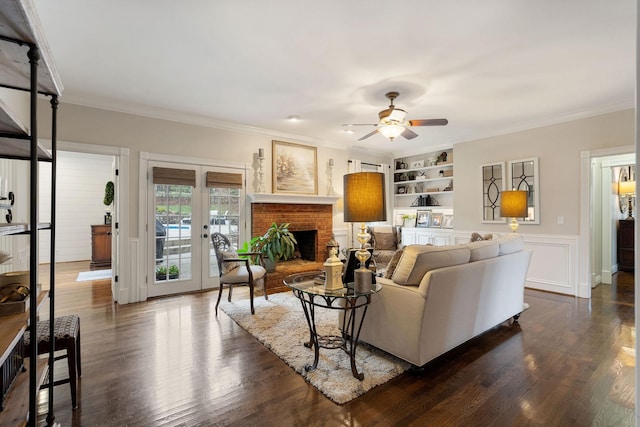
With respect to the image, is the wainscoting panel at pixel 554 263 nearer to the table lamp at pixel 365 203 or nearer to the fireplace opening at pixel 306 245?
the fireplace opening at pixel 306 245

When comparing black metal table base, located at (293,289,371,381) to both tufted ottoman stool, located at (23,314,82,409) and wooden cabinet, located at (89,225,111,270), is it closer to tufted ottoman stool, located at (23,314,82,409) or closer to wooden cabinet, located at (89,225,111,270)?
tufted ottoman stool, located at (23,314,82,409)

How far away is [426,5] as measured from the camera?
2.18 m

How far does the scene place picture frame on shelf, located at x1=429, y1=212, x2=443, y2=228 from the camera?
6.53 meters

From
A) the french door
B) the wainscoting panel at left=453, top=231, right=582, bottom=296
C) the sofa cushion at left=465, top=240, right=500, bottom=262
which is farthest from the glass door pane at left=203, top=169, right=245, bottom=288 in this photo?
the wainscoting panel at left=453, top=231, right=582, bottom=296

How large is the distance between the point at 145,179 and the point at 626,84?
6047 millimetres

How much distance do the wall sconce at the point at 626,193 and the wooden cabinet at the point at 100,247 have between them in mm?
10644

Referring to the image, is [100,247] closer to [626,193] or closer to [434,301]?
[434,301]

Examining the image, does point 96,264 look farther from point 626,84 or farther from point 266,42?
point 626,84

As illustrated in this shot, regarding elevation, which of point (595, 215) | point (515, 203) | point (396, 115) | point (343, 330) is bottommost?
point (343, 330)

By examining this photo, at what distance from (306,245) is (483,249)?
3.76m

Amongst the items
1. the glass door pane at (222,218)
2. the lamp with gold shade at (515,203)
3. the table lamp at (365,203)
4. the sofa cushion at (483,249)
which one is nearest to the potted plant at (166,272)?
the glass door pane at (222,218)

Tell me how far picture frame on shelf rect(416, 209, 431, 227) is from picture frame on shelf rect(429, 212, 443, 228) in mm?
67

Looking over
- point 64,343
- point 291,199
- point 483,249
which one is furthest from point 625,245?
point 64,343

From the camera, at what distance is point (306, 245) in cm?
611
